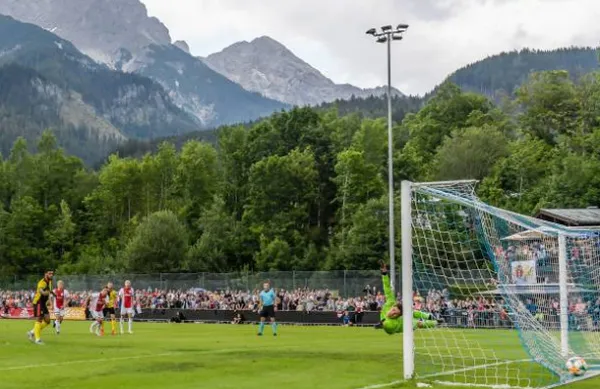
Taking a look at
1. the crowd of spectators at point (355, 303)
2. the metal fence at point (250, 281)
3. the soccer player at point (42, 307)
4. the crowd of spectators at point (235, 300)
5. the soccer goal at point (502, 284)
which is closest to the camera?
the soccer goal at point (502, 284)

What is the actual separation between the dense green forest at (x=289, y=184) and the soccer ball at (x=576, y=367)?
60092 mm

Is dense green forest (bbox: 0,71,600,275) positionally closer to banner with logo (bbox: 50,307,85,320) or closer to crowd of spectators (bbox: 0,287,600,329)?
crowd of spectators (bbox: 0,287,600,329)

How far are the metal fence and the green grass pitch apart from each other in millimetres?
24838

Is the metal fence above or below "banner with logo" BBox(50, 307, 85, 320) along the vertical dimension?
above

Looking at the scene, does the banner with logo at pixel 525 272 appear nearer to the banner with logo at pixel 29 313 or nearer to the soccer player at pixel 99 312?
the soccer player at pixel 99 312

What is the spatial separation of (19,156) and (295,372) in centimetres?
11977

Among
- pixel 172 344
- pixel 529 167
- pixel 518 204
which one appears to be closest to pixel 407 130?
pixel 529 167

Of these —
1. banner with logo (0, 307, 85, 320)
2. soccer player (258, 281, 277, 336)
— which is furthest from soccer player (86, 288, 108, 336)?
banner with logo (0, 307, 85, 320)

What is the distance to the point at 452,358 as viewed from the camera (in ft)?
70.9

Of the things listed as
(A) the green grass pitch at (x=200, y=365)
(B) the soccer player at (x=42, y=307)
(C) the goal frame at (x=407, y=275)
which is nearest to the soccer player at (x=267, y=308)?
(A) the green grass pitch at (x=200, y=365)

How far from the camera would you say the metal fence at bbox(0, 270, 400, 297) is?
52.9m

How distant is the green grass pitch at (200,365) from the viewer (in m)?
16.4

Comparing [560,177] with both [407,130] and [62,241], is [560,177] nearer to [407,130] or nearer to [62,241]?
[407,130]

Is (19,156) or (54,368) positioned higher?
(19,156)
